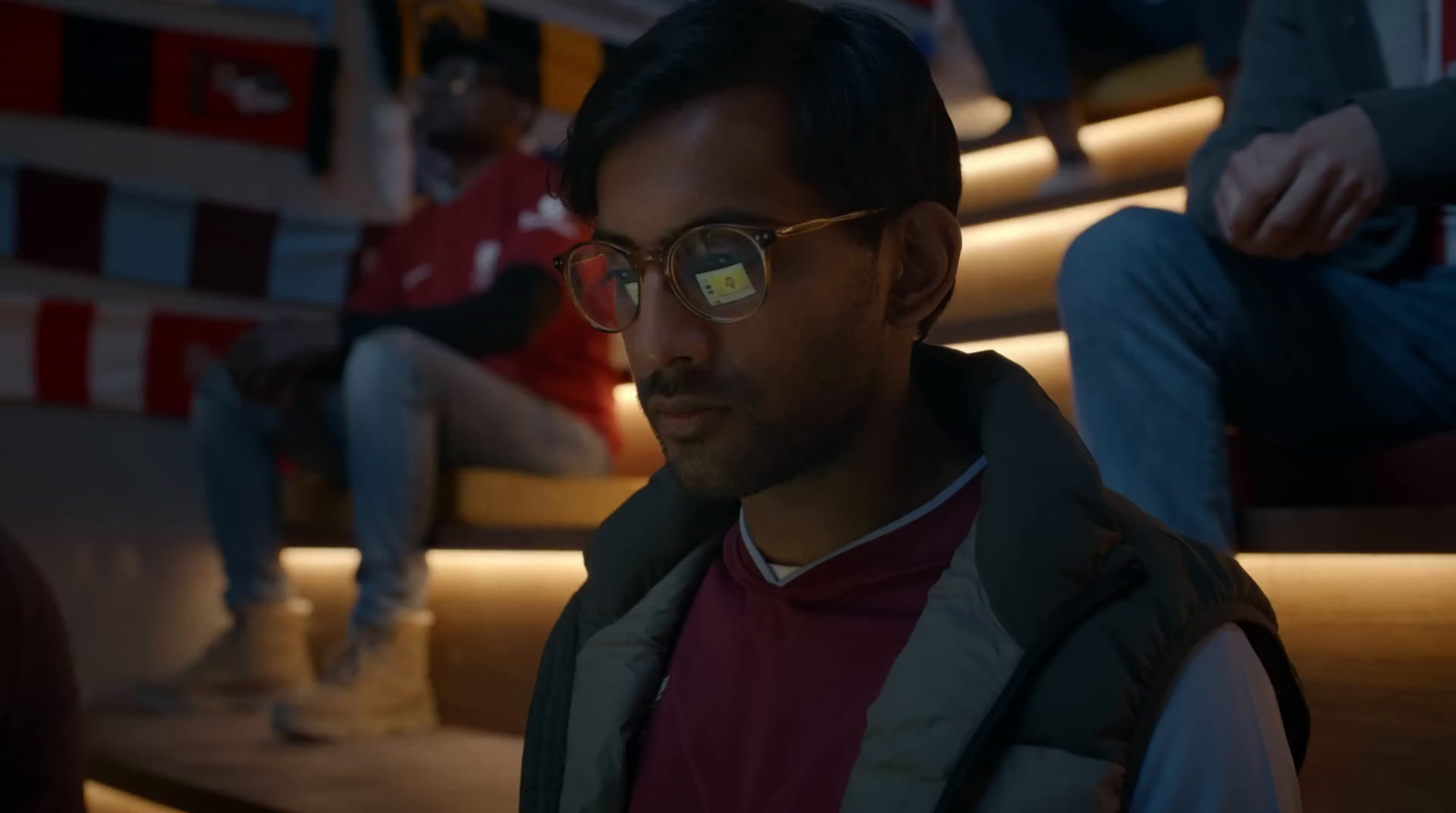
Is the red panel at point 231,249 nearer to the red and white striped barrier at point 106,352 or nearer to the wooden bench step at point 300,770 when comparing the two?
the red and white striped barrier at point 106,352

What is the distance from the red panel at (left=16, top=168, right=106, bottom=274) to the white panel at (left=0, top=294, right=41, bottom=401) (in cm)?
12

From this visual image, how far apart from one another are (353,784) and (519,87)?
1360 mm

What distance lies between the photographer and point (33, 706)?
3.66 feet

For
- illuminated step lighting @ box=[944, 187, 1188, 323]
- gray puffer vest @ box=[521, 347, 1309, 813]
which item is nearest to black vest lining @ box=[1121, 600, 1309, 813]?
gray puffer vest @ box=[521, 347, 1309, 813]

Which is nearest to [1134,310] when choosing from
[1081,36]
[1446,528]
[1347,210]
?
[1347,210]

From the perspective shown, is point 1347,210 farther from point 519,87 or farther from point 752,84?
point 519,87

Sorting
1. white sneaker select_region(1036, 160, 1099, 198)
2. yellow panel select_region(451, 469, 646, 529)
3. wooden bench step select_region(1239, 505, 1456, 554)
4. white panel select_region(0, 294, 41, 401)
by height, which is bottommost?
yellow panel select_region(451, 469, 646, 529)

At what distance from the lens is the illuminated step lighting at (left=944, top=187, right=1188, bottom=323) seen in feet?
6.40

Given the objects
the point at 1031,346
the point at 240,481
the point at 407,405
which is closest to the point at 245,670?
the point at 240,481

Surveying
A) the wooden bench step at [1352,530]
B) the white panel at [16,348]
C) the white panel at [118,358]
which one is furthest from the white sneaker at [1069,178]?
the white panel at [16,348]

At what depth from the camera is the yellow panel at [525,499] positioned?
1.91 meters

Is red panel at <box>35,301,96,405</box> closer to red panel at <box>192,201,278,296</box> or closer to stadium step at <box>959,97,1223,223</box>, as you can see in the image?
red panel at <box>192,201,278,296</box>

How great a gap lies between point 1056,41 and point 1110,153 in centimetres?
27

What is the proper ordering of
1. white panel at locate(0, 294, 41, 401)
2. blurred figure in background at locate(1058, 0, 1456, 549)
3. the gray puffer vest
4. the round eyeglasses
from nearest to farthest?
the gray puffer vest < the round eyeglasses < blurred figure in background at locate(1058, 0, 1456, 549) < white panel at locate(0, 294, 41, 401)
